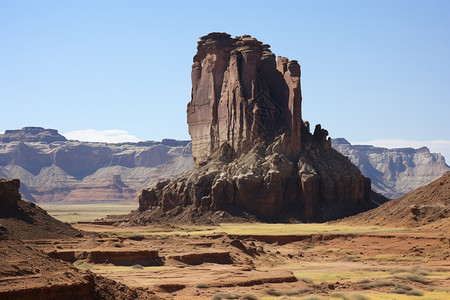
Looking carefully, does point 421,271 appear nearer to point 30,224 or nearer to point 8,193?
point 30,224

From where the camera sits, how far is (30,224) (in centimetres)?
4944

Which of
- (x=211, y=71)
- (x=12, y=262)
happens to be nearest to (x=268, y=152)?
(x=211, y=71)

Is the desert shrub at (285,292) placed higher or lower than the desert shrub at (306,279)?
higher

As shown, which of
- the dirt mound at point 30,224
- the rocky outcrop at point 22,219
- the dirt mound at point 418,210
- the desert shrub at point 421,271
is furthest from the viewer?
the dirt mound at point 418,210

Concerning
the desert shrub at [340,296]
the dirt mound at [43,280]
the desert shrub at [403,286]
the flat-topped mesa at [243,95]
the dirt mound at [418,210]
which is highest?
the flat-topped mesa at [243,95]

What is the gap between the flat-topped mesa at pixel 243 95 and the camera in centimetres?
9050

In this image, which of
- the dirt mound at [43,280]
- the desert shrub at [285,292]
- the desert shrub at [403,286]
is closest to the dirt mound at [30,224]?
the desert shrub at [285,292]

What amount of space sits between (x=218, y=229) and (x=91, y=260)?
115 ft

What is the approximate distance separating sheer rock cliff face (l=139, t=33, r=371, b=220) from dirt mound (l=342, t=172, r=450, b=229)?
10.1 meters

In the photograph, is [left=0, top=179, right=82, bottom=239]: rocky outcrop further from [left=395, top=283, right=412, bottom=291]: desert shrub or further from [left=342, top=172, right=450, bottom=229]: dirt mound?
[left=342, top=172, right=450, bottom=229]: dirt mound

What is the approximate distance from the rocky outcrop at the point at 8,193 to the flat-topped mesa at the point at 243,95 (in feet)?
144

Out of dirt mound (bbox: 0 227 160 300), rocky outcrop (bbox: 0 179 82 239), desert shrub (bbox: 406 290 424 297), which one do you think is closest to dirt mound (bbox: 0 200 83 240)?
rocky outcrop (bbox: 0 179 82 239)

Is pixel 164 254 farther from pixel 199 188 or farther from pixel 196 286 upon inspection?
pixel 199 188

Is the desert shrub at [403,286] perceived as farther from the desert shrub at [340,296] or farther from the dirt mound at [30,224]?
the dirt mound at [30,224]
